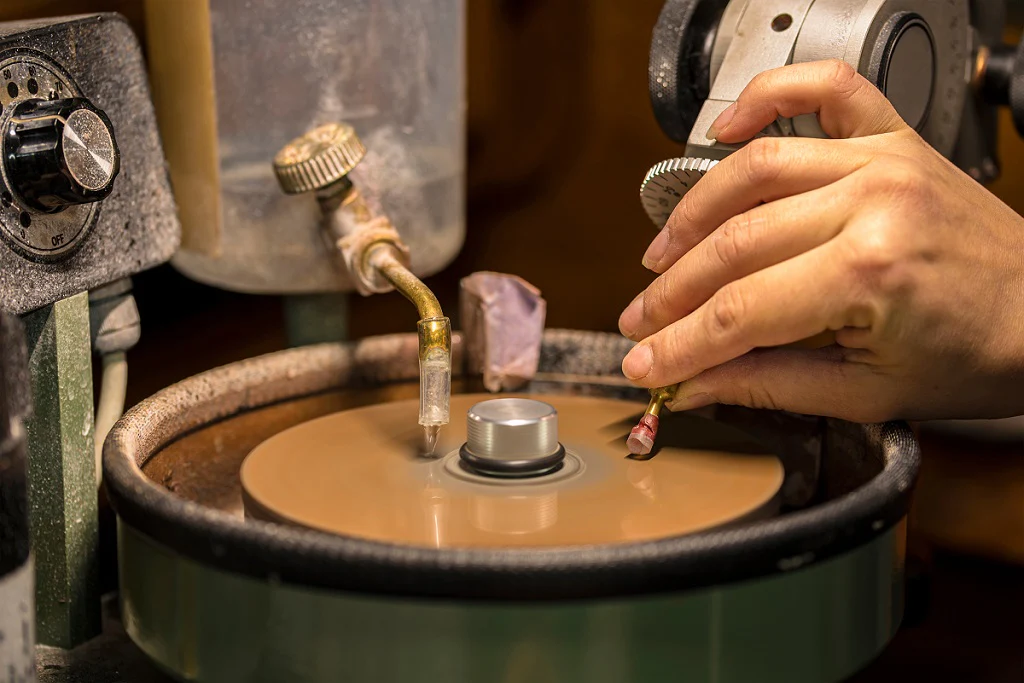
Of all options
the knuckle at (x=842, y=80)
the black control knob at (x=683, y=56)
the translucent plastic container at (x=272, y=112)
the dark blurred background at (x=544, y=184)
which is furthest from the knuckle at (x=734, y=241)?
the dark blurred background at (x=544, y=184)

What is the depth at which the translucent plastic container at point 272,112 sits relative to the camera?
2.88 feet

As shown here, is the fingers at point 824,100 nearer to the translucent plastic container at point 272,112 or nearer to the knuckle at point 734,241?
the knuckle at point 734,241

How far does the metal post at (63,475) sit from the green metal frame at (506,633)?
0.18m

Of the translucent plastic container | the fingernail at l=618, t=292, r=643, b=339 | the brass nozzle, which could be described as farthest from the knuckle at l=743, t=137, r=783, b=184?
the translucent plastic container

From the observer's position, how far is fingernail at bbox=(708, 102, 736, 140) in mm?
754

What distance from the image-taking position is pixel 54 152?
0.67 m

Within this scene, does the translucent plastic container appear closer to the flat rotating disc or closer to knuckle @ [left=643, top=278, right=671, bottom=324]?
the flat rotating disc

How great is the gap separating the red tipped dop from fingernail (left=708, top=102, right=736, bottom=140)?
0.19 metres

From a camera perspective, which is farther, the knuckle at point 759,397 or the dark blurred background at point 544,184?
the dark blurred background at point 544,184

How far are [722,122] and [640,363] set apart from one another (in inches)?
6.9

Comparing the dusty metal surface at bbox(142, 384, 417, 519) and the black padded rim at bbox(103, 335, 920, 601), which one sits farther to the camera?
the dusty metal surface at bbox(142, 384, 417, 519)

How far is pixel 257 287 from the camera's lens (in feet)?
3.04

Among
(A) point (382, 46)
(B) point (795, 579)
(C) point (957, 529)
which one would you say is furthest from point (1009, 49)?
(B) point (795, 579)

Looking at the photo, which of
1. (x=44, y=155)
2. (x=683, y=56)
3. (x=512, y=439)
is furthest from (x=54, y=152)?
(x=683, y=56)
